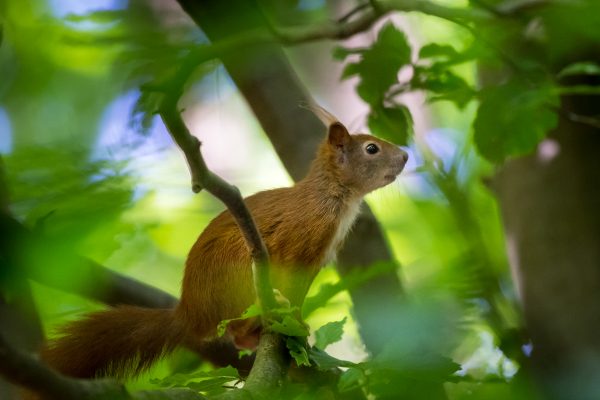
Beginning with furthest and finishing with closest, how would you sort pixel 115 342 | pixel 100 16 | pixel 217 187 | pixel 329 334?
pixel 115 342
pixel 100 16
pixel 329 334
pixel 217 187

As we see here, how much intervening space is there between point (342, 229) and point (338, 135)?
0.35 metres

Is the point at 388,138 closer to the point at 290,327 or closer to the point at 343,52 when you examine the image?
the point at 343,52

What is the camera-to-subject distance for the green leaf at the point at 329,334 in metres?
1.77

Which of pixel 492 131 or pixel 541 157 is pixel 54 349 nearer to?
pixel 492 131

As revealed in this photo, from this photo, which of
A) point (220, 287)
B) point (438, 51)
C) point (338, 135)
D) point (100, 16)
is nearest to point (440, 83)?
point (438, 51)

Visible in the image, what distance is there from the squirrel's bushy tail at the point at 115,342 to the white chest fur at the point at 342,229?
528 millimetres

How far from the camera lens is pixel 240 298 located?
229 centimetres

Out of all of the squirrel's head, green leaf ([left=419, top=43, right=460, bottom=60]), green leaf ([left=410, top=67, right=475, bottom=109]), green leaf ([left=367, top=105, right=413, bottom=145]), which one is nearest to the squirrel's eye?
the squirrel's head

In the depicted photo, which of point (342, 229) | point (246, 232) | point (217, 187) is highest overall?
point (217, 187)

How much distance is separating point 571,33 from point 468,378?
1.29 m

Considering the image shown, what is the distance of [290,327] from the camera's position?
1.68 meters

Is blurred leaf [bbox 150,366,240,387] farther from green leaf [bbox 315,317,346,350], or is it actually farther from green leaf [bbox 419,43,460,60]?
green leaf [bbox 419,43,460,60]

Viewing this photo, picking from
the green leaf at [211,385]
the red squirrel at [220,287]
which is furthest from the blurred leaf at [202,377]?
the red squirrel at [220,287]

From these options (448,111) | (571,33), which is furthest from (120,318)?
(448,111)
